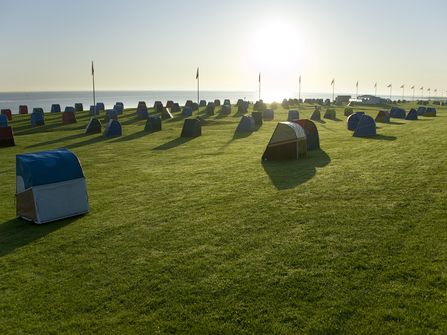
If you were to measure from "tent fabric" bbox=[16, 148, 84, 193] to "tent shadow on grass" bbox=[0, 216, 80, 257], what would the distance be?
101 centimetres

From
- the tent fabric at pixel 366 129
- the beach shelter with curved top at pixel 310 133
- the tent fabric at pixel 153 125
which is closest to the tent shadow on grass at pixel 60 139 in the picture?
the tent fabric at pixel 153 125

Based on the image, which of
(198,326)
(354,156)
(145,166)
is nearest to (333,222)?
(198,326)

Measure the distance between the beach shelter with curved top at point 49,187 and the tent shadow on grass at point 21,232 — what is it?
19 cm

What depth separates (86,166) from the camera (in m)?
18.4

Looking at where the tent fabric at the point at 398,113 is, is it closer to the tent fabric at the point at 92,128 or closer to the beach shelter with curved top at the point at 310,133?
the beach shelter with curved top at the point at 310,133

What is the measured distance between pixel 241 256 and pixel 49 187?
236 inches

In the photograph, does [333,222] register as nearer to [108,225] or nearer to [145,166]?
[108,225]

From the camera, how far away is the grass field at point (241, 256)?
18.9 feet

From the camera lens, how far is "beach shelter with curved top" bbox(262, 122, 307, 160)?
18266 mm

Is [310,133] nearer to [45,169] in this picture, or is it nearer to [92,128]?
[45,169]

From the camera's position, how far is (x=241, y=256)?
25.7 feet

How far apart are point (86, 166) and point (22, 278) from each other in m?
11.6

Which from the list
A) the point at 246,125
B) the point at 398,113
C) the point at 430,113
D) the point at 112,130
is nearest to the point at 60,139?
the point at 112,130

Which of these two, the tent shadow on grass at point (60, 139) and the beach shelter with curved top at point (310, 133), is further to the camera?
the tent shadow on grass at point (60, 139)
